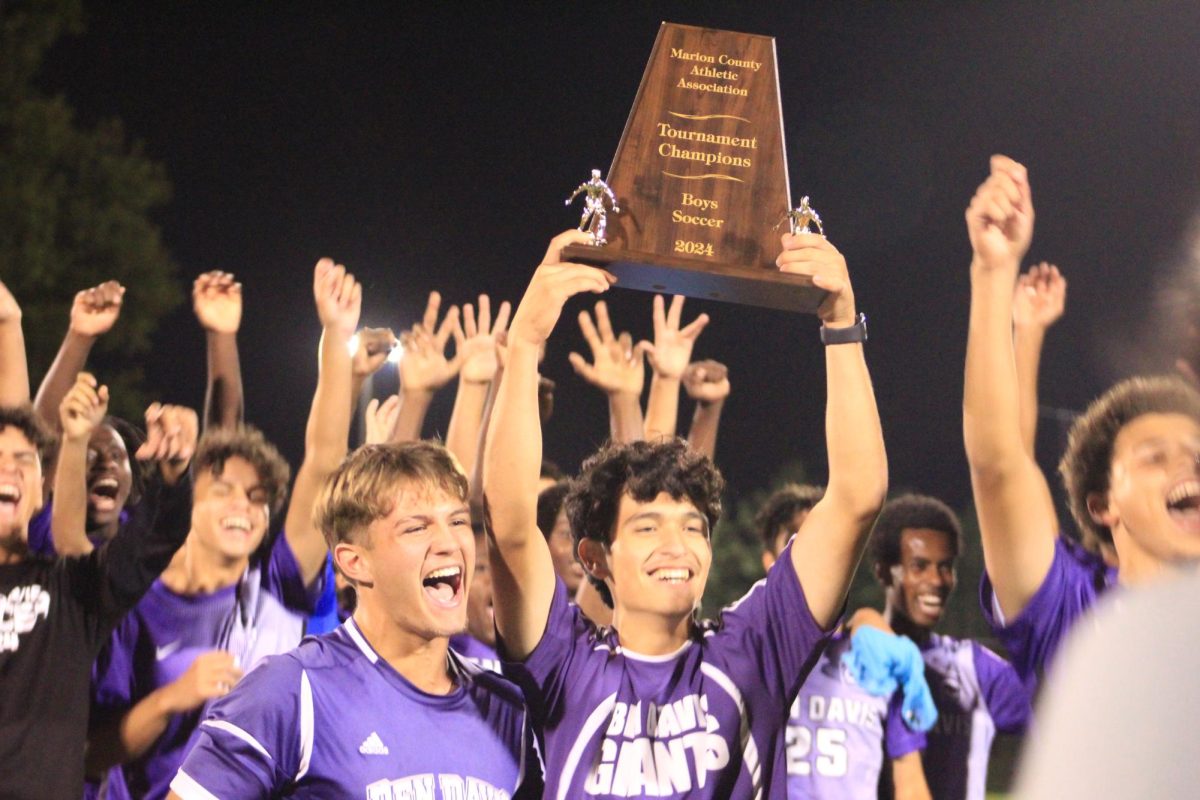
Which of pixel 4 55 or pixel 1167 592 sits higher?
pixel 4 55

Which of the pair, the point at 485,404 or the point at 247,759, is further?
the point at 485,404

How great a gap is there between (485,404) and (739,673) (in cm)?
277

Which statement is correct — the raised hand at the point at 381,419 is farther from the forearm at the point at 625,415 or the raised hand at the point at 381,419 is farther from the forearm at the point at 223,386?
the forearm at the point at 625,415

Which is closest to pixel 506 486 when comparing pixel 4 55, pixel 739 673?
pixel 739 673

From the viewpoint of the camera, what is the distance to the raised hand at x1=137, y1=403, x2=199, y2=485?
4023 millimetres

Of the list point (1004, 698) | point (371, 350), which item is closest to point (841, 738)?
point (1004, 698)

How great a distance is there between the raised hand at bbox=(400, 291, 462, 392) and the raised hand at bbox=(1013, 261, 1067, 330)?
2.72 m

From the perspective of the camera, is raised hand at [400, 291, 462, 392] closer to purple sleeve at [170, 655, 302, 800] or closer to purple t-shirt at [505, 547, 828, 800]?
purple t-shirt at [505, 547, 828, 800]

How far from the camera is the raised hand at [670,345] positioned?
502 cm

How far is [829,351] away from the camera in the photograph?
3.32 m

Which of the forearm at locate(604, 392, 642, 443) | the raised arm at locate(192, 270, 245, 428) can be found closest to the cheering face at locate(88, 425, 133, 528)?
the raised arm at locate(192, 270, 245, 428)

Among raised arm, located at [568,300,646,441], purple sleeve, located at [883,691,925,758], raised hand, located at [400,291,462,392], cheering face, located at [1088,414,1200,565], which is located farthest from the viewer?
raised hand, located at [400,291,462,392]

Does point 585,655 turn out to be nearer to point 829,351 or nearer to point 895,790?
point 829,351

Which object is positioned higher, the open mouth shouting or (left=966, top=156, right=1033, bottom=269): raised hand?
(left=966, top=156, right=1033, bottom=269): raised hand
